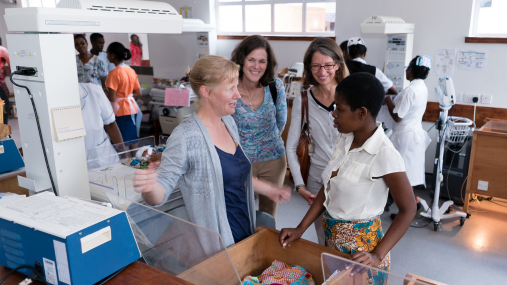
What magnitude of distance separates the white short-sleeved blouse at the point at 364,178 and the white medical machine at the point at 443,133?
2.19m

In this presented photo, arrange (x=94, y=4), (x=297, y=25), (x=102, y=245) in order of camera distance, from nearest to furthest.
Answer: (x=102, y=245) → (x=94, y=4) → (x=297, y=25)

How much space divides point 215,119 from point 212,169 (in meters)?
0.22

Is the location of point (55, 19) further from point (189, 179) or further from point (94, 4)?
point (189, 179)

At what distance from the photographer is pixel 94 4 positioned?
1406 millimetres

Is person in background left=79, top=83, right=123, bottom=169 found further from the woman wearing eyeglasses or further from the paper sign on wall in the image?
the paper sign on wall

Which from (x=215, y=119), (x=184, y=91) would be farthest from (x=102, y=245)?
(x=184, y=91)

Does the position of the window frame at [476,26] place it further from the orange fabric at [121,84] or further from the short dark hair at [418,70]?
the orange fabric at [121,84]

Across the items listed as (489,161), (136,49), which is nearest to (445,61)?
(489,161)

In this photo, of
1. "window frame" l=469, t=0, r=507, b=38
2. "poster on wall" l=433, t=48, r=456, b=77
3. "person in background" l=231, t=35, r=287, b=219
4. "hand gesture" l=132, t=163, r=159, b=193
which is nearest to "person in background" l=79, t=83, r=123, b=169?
"person in background" l=231, t=35, r=287, b=219

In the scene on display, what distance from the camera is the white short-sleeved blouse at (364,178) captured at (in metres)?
1.29

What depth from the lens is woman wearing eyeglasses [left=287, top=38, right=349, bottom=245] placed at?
6.45ft

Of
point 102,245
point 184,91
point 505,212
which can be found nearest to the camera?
point 102,245

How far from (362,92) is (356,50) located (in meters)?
2.82

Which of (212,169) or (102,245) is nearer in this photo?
(102,245)
